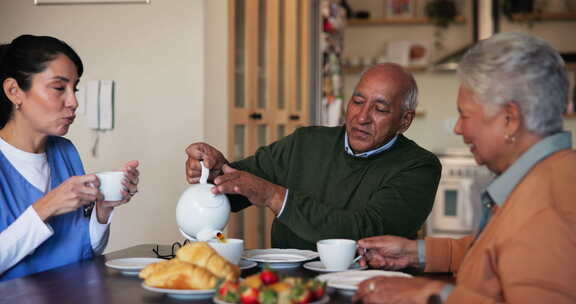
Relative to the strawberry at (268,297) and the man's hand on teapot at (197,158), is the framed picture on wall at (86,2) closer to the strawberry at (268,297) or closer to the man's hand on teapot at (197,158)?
the man's hand on teapot at (197,158)

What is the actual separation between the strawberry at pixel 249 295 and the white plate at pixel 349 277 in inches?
11.7

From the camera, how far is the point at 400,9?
632cm

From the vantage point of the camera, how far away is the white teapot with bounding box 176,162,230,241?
5.39 feet

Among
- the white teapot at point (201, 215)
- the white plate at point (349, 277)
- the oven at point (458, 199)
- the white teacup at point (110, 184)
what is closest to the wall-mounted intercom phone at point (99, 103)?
the white teacup at point (110, 184)

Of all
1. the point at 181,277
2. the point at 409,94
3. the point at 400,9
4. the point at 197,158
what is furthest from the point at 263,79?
the point at 400,9

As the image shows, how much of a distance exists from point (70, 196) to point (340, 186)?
0.90 meters

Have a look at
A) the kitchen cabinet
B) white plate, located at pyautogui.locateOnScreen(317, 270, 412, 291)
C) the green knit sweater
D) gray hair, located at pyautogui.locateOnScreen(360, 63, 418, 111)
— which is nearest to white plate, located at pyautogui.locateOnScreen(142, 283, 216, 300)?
white plate, located at pyautogui.locateOnScreen(317, 270, 412, 291)

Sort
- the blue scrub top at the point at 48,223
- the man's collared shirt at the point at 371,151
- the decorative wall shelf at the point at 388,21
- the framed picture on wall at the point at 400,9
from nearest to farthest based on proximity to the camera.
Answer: the blue scrub top at the point at 48,223
the man's collared shirt at the point at 371,151
the decorative wall shelf at the point at 388,21
the framed picture on wall at the point at 400,9

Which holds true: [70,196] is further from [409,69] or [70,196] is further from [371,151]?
[409,69]

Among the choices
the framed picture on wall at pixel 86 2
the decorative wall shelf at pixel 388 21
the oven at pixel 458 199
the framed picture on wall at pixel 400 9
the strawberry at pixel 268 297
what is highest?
the framed picture on wall at pixel 400 9

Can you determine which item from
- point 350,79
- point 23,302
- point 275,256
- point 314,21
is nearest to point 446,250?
point 275,256

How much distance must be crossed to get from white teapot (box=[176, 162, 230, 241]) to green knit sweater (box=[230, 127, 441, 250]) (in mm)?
293

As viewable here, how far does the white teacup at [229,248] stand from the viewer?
1534 millimetres

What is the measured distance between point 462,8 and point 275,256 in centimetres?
496
